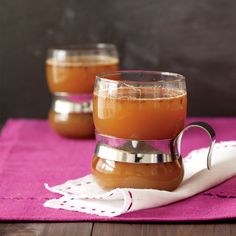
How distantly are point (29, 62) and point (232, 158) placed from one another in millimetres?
670

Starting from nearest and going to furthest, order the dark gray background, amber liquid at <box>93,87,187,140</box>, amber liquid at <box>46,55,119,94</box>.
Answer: amber liquid at <box>93,87,187,140</box> → amber liquid at <box>46,55,119,94</box> → the dark gray background

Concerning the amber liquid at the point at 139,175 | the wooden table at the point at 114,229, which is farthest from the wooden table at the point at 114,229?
the amber liquid at the point at 139,175

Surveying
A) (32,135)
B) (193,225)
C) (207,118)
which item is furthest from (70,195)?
(207,118)

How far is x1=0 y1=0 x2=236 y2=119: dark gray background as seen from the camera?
1550mm

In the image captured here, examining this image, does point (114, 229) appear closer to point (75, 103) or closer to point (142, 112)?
point (142, 112)

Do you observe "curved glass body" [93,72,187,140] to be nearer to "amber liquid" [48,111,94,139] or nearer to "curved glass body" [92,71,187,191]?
"curved glass body" [92,71,187,191]

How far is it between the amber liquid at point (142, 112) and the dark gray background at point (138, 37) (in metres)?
0.56

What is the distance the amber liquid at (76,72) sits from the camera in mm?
1371

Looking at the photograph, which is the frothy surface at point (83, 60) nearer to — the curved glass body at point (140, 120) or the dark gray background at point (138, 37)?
the dark gray background at point (138, 37)

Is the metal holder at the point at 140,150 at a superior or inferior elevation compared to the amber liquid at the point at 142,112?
inferior

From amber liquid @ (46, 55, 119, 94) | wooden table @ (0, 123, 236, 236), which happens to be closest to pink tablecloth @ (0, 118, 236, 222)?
A: wooden table @ (0, 123, 236, 236)

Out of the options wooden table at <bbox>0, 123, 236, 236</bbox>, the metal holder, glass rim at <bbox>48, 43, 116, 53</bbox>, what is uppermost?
glass rim at <bbox>48, 43, 116, 53</bbox>

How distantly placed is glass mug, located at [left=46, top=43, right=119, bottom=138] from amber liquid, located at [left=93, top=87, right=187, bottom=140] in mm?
358

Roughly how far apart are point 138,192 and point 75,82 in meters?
0.49
